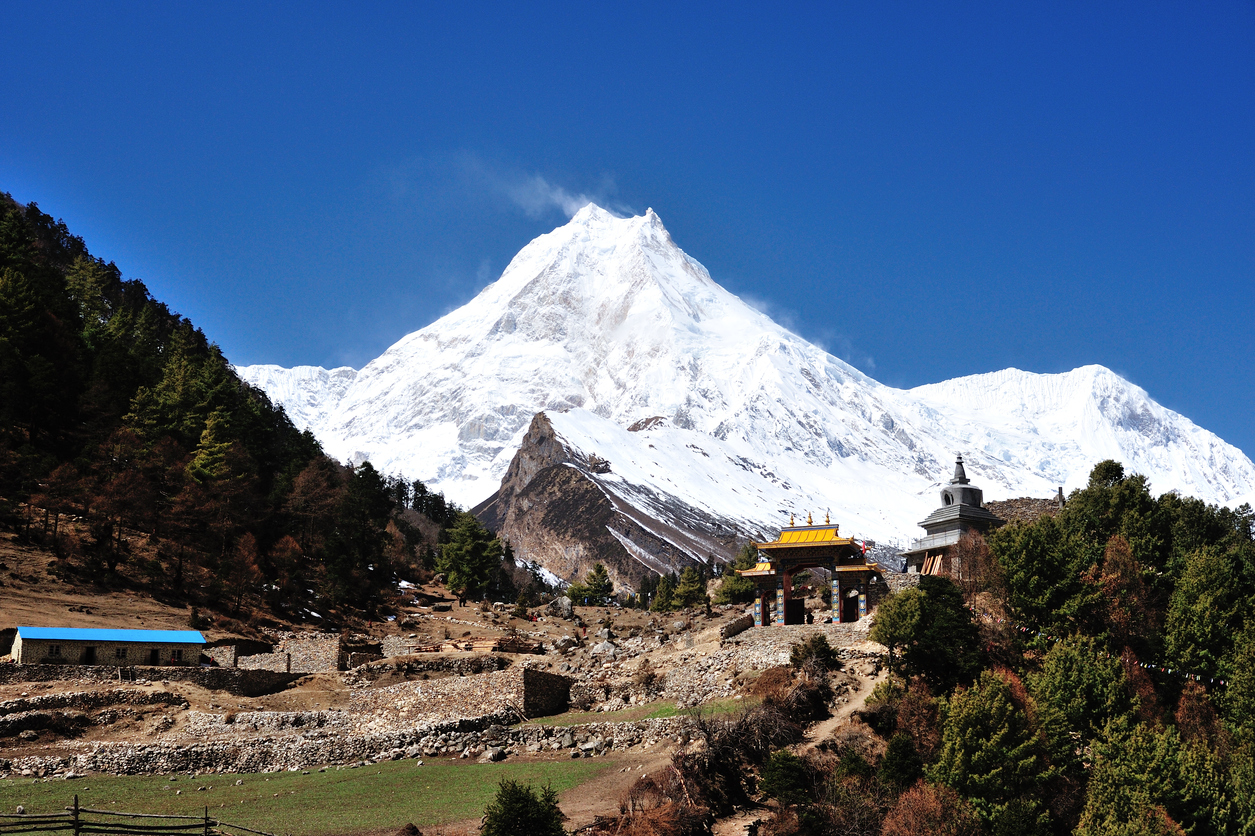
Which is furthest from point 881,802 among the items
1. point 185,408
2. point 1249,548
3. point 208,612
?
point 185,408

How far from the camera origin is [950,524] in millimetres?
52188

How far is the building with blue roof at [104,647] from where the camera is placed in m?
40.2

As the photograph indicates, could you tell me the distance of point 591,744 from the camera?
36.0m

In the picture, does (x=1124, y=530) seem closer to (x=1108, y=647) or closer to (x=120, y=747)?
(x=1108, y=647)

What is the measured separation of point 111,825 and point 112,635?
1968 cm

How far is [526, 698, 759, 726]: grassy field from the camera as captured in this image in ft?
123

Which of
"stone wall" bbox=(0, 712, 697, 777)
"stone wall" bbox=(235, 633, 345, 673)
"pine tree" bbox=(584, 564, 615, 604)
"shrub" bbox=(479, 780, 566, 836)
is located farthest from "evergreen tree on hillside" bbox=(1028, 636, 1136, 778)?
"pine tree" bbox=(584, 564, 615, 604)

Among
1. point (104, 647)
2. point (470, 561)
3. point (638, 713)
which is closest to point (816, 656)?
point (638, 713)

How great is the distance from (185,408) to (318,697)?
3313cm

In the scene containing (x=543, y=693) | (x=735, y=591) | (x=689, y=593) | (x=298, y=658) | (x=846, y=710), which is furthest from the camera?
(x=689, y=593)

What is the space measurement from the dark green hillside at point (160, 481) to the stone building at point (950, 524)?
35278mm

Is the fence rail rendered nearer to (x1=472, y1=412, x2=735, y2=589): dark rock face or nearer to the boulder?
the boulder

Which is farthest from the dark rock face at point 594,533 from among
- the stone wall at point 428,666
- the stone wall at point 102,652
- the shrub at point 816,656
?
the shrub at point 816,656

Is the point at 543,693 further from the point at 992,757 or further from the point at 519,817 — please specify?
the point at 992,757
